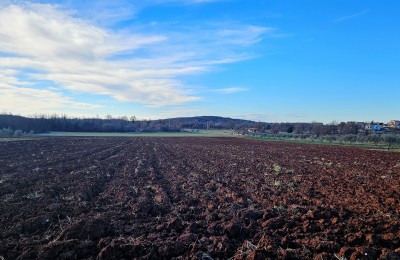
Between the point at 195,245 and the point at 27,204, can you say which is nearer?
the point at 195,245

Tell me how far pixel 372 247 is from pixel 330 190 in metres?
6.79

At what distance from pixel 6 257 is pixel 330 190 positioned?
37.5ft

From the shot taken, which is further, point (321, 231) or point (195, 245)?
point (321, 231)

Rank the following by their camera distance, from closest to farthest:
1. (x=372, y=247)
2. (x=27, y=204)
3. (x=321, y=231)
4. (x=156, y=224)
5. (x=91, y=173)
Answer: (x=372, y=247) < (x=321, y=231) < (x=156, y=224) < (x=27, y=204) < (x=91, y=173)

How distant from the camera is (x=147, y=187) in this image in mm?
13438

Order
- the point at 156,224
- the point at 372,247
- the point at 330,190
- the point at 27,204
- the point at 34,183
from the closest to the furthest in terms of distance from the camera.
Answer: the point at 372,247, the point at 156,224, the point at 27,204, the point at 330,190, the point at 34,183

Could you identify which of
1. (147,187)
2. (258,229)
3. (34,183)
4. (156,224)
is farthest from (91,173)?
(258,229)

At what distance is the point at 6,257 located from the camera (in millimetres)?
6199

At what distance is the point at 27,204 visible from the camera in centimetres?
1018

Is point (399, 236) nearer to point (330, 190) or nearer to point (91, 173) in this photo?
point (330, 190)

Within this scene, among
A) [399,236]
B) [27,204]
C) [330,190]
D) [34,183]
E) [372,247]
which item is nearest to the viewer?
[372,247]


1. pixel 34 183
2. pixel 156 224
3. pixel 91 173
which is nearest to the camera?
Answer: pixel 156 224

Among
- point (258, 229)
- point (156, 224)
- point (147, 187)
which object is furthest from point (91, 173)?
point (258, 229)

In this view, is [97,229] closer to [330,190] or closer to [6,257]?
[6,257]
